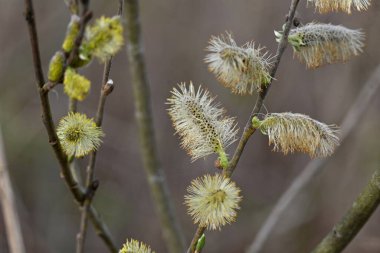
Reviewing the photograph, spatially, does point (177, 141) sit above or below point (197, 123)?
below

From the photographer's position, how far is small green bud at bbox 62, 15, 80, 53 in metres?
1.01

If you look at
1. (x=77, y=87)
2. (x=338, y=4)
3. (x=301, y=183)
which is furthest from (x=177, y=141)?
(x=77, y=87)

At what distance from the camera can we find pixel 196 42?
611 centimetres

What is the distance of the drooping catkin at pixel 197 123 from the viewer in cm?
125

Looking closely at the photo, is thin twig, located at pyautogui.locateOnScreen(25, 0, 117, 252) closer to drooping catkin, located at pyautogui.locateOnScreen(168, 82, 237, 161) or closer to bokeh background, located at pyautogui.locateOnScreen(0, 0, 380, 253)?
drooping catkin, located at pyautogui.locateOnScreen(168, 82, 237, 161)

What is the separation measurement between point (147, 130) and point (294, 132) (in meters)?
0.72

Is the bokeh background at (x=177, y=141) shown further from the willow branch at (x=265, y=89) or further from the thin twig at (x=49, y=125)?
the willow branch at (x=265, y=89)

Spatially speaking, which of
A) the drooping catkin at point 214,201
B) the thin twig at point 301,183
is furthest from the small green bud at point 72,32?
the thin twig at point 301,183

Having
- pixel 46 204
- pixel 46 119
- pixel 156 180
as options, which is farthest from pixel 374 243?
pixel 46 204

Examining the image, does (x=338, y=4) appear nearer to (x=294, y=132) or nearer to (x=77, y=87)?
(x=294, y=132)

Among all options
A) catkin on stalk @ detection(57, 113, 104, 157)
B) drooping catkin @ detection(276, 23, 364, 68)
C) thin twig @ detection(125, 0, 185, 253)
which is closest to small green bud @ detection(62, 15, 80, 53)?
catkin on stalk @ detection(57, 113, 104, 157)

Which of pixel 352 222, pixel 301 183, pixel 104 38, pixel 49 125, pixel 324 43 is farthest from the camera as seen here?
pixel 301 183

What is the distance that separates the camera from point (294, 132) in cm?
118

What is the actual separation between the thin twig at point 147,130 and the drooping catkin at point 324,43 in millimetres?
583
